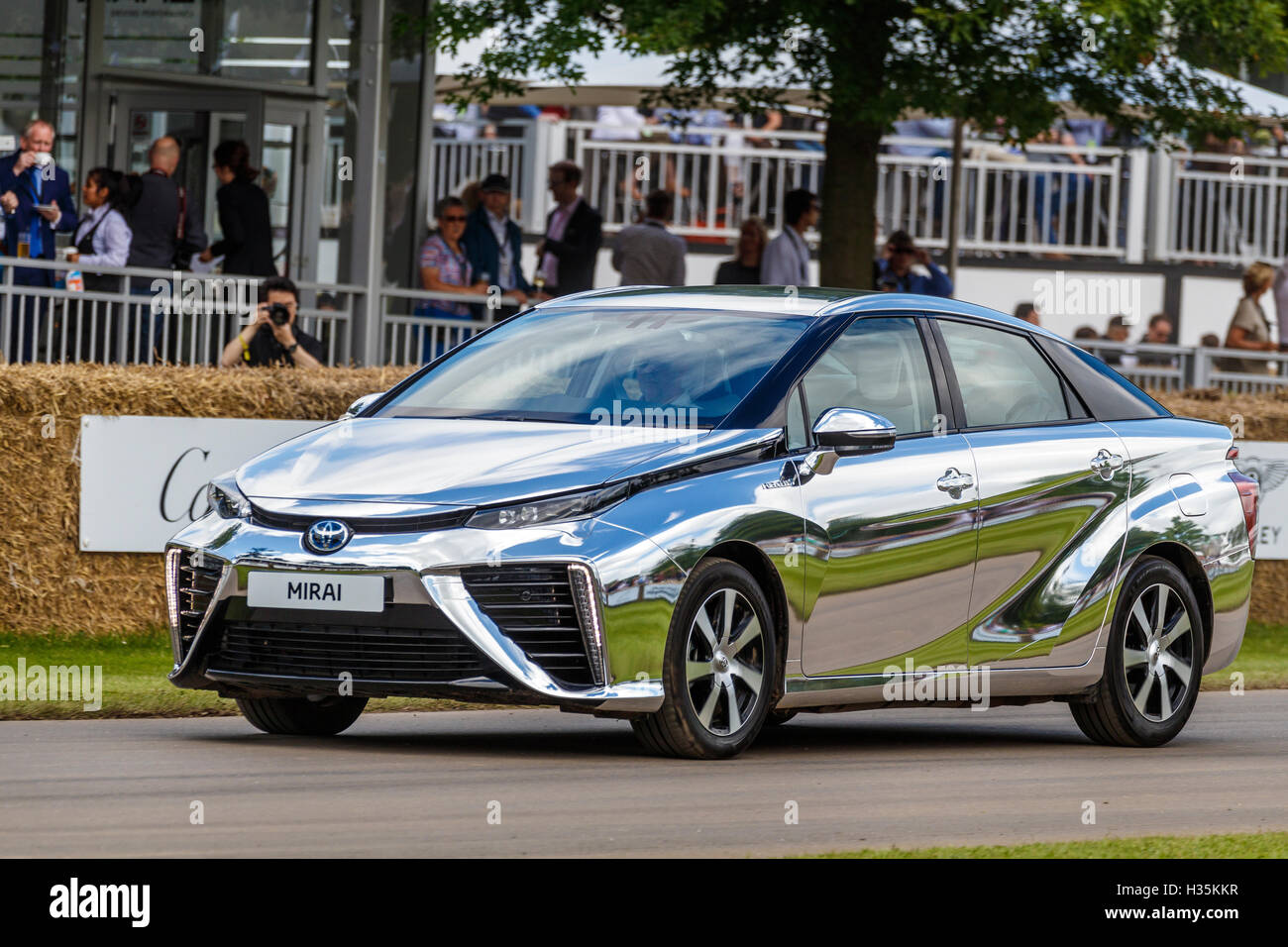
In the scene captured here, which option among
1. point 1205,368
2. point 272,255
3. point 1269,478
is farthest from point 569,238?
point 1269,478

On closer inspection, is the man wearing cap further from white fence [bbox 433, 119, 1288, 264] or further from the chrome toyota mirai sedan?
the chrome toyota mirai sedan

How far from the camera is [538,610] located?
8.45m

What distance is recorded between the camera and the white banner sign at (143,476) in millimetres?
13242

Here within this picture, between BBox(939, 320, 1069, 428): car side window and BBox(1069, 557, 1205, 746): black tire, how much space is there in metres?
0.77

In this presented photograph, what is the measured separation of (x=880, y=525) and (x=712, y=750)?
1076mm

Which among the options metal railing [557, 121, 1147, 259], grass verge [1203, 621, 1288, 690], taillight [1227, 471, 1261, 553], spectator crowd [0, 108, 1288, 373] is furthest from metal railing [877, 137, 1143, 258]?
taillight [1227, 471, 1261, 553]

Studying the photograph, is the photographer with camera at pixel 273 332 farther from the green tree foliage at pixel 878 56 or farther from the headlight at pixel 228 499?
the headlight at pixel 228 499

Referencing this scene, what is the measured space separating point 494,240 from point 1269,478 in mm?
6565

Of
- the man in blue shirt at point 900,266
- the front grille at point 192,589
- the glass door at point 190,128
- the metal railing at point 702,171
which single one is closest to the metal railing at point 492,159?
the metal railing at point 702,171

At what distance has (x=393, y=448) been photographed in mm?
8977

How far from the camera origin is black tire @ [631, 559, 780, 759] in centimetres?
865

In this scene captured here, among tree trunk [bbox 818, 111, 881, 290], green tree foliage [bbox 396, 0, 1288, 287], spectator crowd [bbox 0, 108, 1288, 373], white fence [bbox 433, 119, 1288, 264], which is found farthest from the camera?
white fence [bbox 433, 119, 1288, 264]
